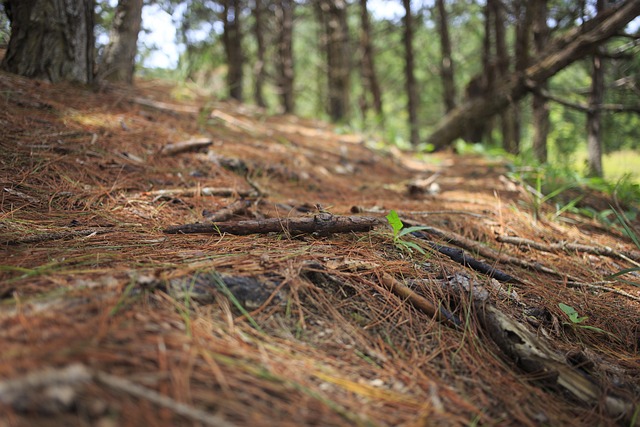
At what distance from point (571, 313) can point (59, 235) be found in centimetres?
247

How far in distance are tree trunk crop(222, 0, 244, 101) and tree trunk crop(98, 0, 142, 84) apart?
3.55 m

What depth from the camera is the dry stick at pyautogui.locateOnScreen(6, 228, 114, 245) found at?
5.54 feet

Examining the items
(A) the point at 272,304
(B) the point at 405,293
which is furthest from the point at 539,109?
(A) the point at 272,304

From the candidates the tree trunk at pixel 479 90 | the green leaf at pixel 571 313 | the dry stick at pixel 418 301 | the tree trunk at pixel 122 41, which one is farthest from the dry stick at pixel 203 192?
the tree trunk at pixel 479 90

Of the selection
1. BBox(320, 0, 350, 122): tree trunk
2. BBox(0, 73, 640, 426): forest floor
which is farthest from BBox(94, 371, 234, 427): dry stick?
BBox(320, 0, 350, 122): tree trunk

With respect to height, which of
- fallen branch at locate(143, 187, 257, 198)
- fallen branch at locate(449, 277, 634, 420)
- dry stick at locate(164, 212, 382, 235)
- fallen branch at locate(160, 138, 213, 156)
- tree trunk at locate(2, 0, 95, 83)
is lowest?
fallen branch at locate(449, 277, 634, 420)

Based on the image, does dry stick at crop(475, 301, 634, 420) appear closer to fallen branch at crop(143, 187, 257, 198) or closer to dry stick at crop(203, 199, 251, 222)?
dry stick at crop(203, 199, 251, 222)

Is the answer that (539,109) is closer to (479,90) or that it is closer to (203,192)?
(479,90)

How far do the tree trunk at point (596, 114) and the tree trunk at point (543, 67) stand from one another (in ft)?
1.31

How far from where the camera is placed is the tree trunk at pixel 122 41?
457cm

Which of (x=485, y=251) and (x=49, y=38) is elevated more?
(x=49, y=38)

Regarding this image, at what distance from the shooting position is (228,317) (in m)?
1.35

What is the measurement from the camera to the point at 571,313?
1.78 meters

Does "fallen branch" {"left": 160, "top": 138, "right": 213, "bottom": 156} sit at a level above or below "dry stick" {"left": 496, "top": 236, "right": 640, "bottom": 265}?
above
